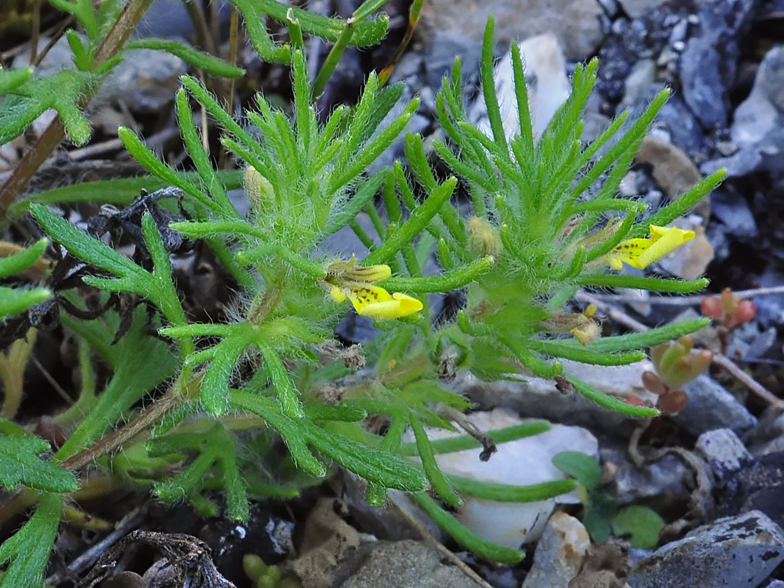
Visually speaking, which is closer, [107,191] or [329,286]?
[329,286]

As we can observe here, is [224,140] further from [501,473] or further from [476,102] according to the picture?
[476,102]

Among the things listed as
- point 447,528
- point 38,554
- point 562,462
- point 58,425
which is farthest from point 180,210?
point 562,462

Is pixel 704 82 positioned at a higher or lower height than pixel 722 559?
higher

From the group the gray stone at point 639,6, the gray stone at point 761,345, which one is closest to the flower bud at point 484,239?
the gray stone at point 761,345

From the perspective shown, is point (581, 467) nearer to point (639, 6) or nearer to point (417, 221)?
point (417, 221)

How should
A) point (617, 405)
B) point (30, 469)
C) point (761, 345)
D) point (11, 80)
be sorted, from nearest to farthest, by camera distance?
1. point (11, 80)
2. point (30, 469)
3. point (617, 405)
4. point (761, 345)

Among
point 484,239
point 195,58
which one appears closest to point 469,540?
point 484,239
